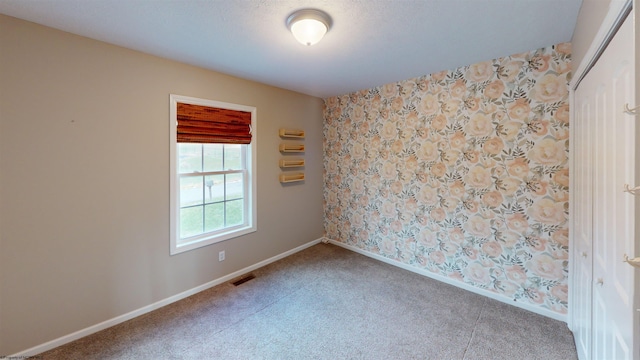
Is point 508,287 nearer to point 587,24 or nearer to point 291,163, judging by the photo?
point 587,24

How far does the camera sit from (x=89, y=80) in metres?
2.04

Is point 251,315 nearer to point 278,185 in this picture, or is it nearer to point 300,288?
point 300,288

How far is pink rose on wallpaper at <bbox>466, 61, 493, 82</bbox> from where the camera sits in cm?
252

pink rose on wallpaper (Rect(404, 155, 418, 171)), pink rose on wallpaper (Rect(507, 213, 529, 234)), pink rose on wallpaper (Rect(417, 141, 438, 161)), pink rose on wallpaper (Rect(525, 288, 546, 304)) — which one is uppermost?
pink rose on wallpaper (Rect(417, 141, 438, 161))

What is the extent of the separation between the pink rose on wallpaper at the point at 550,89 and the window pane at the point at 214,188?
3278 mm

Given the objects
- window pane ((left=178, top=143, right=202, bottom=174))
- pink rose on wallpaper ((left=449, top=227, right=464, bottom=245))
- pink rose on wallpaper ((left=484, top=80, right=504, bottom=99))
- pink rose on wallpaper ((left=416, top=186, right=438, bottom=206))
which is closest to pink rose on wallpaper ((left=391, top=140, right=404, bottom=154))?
pink rose on wallpaper ((left=416, top=186, right=438, bottom=206))

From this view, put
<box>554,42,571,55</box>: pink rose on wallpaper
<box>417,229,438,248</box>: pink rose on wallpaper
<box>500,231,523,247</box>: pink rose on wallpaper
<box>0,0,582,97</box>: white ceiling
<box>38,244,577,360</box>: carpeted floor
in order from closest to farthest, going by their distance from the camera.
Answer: <box>0,0,582,97</box>: white ceiling → <box>38,244,577,360</box>: carpeted floor → <box>554,42,571,55</box>: pink rose on wallpaper → <box>500,231,523,247</box>: pink rose on wallpaper → <box>417,229,438,248</box>: pink rose on wallpaper

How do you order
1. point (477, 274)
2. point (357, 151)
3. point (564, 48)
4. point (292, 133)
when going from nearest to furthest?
point (564, 48)
point (477, 274)
point (292, 133)
point (357, 151)

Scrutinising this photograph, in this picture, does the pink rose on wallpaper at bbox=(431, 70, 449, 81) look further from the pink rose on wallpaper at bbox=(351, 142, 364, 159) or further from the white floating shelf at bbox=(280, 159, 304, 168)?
the white floating shelf at bbox=(280, 159, 304, 168)

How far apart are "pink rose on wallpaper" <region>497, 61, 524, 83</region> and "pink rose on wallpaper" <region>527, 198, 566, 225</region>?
1176 mm

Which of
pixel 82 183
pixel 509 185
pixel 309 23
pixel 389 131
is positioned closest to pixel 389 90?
pixel 389 131

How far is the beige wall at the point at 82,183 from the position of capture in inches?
69.5

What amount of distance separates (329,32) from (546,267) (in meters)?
2.77

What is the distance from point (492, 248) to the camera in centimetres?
258
